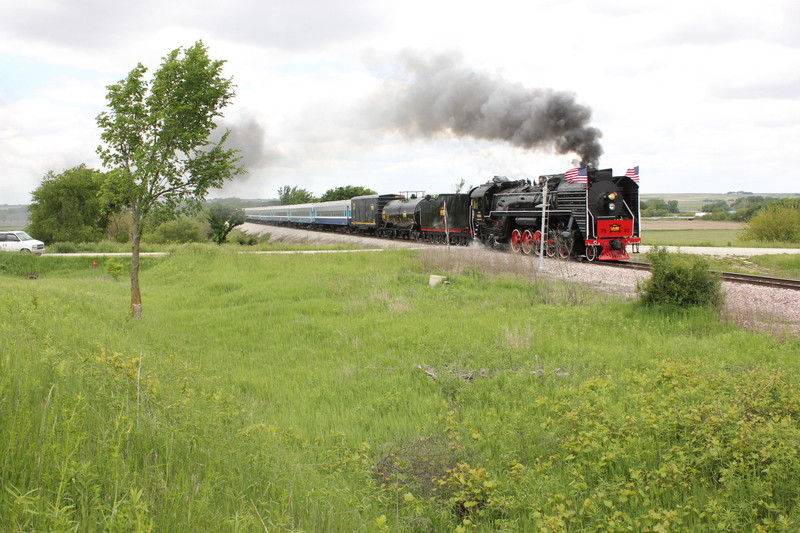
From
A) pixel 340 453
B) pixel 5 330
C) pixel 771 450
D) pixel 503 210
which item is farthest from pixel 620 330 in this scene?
pixel 503 210

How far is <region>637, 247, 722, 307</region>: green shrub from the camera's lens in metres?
11.2

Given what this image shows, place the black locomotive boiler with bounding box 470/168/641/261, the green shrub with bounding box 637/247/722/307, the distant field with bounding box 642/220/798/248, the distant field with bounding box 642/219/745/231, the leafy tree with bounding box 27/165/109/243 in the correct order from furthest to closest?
the distant field with bounding box 642/219/745/231 < the leafy tree with bounding box 27/165/109/243 < the distant field with bounding box 642/220/798/248 < the black locomotive boiler with bounding box 470/168/641/261 < the green shrub with bounding box 637/247/722/307

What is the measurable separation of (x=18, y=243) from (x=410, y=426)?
36.6 meters

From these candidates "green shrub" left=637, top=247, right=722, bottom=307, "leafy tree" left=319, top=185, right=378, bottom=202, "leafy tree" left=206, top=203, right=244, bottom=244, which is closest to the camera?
"green shrub" left=637, top=247, right=722, bottom=307

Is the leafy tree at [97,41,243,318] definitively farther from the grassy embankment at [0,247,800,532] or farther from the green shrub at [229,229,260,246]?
the green shrub at [229,229,260,246]

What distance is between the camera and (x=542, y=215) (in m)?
20.2

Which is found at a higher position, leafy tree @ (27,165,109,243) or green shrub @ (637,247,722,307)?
leafy tree @ (27,165,109,243)

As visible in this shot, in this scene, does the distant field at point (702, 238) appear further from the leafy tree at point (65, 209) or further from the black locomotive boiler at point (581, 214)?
the leafy tree at point (65, 209)

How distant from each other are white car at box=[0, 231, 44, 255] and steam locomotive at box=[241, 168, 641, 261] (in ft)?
74.4

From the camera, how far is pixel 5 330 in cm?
687

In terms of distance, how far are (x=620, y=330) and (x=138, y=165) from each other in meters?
11.6

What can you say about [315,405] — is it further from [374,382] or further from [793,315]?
[793,315]

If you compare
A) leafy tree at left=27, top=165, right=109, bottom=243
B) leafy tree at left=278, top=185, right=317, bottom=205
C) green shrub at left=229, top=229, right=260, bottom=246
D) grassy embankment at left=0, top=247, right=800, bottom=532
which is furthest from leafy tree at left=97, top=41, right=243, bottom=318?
leafy tree at left=278, top=185, right=317, bottom=205

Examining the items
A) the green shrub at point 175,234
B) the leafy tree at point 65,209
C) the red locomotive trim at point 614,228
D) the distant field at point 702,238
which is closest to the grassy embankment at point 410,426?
the red locomotive trim at point 614,228
